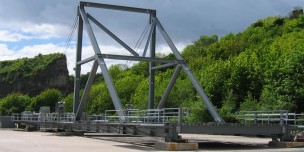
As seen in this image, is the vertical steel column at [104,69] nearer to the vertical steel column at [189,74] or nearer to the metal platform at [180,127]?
the metal platform at [180,127]

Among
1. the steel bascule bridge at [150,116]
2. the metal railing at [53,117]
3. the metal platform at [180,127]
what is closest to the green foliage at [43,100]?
the metal railing at [53,117]

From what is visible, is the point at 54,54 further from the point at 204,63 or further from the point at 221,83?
the point at 221,83

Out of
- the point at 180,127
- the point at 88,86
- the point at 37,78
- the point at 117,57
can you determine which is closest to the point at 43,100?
the point at 37,78

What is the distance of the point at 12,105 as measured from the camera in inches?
4392

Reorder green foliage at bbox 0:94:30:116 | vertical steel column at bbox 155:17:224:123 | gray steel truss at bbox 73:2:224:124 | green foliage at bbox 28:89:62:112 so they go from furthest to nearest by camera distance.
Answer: green foliage at bbox 28:89:62:112
green foliage at bbox 0:94:30:116
gray steel truss at bbox 73:2:224:124
vertical steel column at bbox 155:17:224:123

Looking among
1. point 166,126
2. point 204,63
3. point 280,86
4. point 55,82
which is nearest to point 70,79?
point 55,82

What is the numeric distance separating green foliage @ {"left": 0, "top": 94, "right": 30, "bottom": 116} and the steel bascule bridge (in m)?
59.1

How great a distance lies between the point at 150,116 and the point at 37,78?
5000 inches

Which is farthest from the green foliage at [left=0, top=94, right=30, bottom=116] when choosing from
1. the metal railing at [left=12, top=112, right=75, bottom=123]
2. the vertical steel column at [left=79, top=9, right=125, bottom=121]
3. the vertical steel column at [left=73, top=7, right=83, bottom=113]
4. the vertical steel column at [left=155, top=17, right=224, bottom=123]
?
the vertical steel column at [left=155, top=17, right=224, bottom=123]

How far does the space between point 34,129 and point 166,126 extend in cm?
3247

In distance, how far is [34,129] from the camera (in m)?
53.1

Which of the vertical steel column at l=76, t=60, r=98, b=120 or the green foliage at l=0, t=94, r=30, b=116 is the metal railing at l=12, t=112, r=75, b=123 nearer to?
the vertical steel column at l=76, t=60, r=98, b=120

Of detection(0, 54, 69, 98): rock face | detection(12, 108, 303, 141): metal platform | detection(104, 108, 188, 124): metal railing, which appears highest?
detection(0, 54, 69, 98): rock face

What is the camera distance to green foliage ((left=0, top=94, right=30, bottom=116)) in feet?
354
